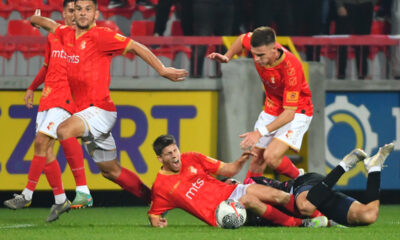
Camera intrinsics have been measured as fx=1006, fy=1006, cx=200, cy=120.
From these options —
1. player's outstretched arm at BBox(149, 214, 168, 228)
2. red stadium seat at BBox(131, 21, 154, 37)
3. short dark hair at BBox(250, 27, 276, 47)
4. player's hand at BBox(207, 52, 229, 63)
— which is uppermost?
short dark hair at BBox(250, 27, 276, 47)

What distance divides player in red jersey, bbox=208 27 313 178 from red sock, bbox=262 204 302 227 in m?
0.66

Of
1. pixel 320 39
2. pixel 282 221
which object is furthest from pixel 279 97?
pixel 320 39

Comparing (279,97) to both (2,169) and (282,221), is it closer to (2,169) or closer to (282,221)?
(282,221)

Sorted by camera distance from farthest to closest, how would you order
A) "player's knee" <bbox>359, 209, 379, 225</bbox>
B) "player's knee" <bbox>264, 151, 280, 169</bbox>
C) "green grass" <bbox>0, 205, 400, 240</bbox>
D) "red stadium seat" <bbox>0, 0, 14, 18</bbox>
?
1. "red stadium seat" <bbox>0, 0, 14, 18</bbox>
2. "player's knee" <bbox>264, 151, 280, 169</bbox>
3. "player's knee" <bbox>359, 209, 379, 225</bbox>
4. "green grass" <bbox>0, 205, 400, 240</bbox>

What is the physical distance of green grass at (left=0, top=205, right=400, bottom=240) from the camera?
6.83 m

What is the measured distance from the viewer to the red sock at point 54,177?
841 cm

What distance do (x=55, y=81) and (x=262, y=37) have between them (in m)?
1.94

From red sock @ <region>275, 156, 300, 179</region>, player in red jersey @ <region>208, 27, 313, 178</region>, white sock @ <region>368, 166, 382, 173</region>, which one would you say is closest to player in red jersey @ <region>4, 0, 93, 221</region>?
player in red jersey @ <region>208, 27, 313, 178</region>

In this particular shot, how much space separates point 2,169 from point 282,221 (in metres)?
3.47

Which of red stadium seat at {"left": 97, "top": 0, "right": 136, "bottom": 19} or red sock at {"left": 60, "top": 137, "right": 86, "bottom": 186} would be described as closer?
red sock at {"left": 60, "top": 137, "right": 86, "bottom": 186}

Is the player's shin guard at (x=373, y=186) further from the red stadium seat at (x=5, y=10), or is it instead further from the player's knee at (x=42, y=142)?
the red stadium seat at (x=5, y=10)

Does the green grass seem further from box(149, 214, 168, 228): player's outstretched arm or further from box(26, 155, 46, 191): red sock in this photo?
box(26, 155, 46, 191): red sock

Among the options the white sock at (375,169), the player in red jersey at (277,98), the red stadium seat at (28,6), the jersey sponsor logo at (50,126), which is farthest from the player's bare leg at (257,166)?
the red stadium seat at (28,6)

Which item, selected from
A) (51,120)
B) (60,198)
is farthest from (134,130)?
(60,198)
